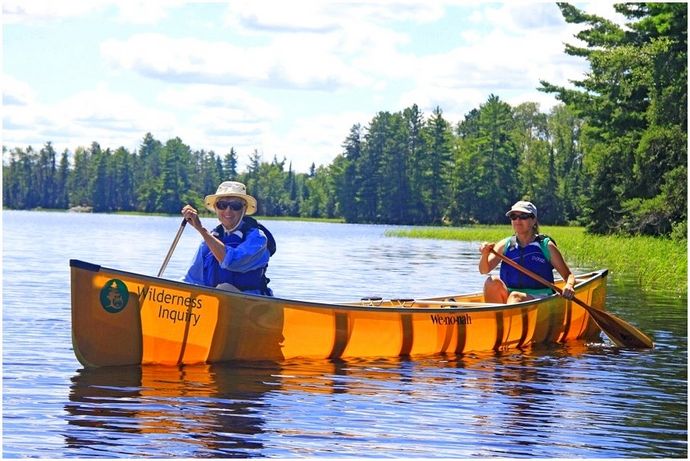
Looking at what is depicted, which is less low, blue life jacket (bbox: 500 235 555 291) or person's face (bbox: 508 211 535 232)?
person's face (bbox: 508 211 535 232)

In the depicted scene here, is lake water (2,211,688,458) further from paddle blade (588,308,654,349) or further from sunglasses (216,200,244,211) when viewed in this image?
sunglasses (216,200,244,211)

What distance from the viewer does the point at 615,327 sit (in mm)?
14828

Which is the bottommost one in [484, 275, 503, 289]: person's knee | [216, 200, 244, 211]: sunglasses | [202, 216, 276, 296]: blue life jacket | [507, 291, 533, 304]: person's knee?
[507, 291, 533, 304]: person's knee

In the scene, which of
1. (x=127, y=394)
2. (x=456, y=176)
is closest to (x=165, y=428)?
(x=127, y=394)

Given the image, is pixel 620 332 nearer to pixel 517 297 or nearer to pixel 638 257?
pixel 517 297

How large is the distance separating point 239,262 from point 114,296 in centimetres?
127

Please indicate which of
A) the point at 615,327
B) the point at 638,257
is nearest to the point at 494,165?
the point at 638,257

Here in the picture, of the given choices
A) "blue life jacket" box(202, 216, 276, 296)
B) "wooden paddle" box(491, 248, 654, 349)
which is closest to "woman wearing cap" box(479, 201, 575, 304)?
"wooden paddle" box(491, 248, 654, 349)

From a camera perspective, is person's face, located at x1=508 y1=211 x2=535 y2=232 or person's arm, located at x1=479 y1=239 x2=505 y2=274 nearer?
person's arm, located at x1=479 y1=239 x2=505 y2=274

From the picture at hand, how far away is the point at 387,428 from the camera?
30.2ft

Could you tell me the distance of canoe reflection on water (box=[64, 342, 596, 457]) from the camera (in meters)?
8.72

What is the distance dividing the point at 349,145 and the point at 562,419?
120 m

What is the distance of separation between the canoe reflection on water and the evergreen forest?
1998 centimetres

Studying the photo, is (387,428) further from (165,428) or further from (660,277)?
(660,277)
